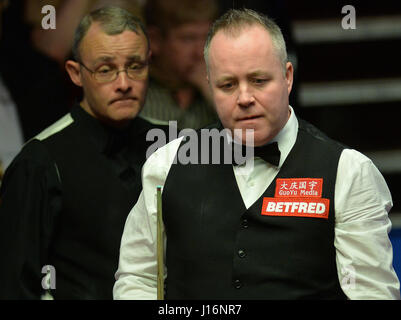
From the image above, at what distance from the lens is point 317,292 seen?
98.4 inches

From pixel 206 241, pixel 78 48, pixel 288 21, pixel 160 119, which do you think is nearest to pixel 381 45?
pixel 288 21

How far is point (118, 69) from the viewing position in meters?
3.23

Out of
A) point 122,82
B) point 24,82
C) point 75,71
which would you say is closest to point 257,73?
point 122,82

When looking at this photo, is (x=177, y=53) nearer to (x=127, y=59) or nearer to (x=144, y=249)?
(x=127, y=59)

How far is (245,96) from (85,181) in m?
1.00

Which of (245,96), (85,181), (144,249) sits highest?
(245,96)

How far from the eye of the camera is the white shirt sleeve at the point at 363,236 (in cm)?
244

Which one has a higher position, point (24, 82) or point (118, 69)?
point (24, 82)

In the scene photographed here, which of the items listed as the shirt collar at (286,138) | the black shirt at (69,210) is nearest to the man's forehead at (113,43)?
the black shirt at (69,210)

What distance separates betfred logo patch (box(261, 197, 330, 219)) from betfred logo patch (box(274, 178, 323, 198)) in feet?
0.06

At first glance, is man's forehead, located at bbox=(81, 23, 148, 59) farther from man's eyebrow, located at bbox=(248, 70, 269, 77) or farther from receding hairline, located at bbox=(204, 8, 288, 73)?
man's eyebrow, located at bbox=(248, 70, 269, 77)

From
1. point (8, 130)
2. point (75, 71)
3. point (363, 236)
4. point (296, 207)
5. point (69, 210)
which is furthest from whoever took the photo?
point (8, 130)

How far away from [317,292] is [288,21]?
191 cm

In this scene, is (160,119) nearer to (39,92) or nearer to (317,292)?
(39,92)
